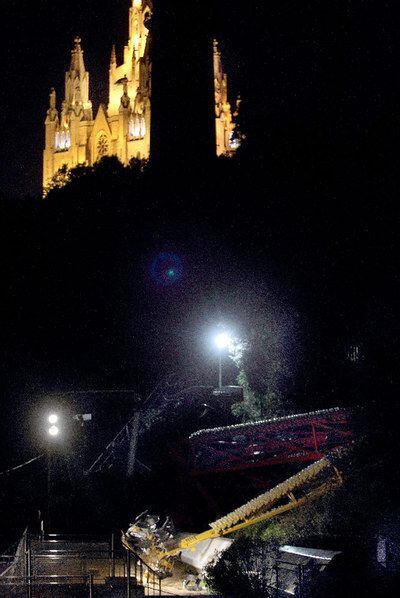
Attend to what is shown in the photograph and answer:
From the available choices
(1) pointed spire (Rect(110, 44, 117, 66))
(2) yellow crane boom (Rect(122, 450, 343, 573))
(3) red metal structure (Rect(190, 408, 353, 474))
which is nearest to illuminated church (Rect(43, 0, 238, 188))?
(1) pointed spire (Rect(110, 44, 117, 66))

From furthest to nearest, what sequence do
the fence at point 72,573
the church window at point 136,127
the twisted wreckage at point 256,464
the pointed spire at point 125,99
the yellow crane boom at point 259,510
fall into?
the pointed spire at point 125,99, the church window at point 136,127, the twisted wreckage at point 256,464, the yellow crane boom at point 259,510, the fence at point 72,573

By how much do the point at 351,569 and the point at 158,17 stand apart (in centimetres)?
6027

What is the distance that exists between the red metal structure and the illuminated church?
2910 inches

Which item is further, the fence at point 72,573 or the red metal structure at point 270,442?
the red metal structure at point 270,442

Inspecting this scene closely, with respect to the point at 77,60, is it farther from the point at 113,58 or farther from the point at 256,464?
the point at 256,464

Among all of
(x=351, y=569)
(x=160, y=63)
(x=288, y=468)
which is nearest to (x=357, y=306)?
(x=288, y=468)

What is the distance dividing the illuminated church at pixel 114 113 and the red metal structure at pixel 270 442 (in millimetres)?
73915

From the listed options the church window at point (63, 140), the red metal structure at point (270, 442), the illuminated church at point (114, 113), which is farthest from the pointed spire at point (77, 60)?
the red metal structure at point (270, 442)

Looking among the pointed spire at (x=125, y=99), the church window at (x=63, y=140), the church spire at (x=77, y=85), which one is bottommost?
the church window at (x=63, y=140)

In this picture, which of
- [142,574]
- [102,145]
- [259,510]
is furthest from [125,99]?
[142,574]

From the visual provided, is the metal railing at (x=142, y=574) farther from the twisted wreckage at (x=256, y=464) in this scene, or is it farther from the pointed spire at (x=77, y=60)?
the pointed spire at (x=77, y=60)

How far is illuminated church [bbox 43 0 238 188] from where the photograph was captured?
315 ft

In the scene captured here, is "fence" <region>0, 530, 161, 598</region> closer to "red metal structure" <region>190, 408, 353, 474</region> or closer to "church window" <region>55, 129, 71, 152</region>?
"red metal structure" <region>190, 408, 353, 474</region>

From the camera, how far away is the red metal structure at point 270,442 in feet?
62.6
